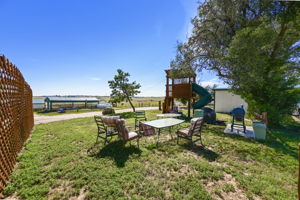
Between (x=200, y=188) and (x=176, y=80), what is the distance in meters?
9.20

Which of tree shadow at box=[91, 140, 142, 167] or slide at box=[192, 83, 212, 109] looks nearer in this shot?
tree shadow at box=[91, 140, 142, 167]

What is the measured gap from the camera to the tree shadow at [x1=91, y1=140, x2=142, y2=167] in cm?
323

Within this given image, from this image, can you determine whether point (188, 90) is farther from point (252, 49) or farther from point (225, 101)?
point (225, 101)

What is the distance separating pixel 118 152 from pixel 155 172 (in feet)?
4.86

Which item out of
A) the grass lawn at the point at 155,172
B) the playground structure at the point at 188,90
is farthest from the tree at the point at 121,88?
the grass lawn at the point at 155,172

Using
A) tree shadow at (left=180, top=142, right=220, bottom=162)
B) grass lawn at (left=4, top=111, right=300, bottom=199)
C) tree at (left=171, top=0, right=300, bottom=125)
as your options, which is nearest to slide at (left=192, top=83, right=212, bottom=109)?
tree at (left=171, top=0, right=300, bottom=125)

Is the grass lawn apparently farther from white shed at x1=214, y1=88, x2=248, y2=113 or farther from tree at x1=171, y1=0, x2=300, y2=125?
white shed at x1=214, y1=88, x2=248, y2=113

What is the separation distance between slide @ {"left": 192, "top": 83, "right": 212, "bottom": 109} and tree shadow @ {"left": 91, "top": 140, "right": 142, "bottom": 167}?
23.6 ft

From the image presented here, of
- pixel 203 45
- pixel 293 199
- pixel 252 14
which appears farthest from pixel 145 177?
pixel 252 14

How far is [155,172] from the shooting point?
8.87 feet

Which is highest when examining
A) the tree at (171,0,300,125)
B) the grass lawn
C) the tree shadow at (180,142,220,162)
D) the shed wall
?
the tree at (171,0,300,125)

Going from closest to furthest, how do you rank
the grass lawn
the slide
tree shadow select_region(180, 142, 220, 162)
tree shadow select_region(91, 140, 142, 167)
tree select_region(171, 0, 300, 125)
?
the grass lawn < tree shadow select_region(91, 140, 142, 167) < tree shadow select_region(180, 142, 220, 162) < tree select_region(171, 0, 300, 125) < the slide

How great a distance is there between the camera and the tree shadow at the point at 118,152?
3.23 m

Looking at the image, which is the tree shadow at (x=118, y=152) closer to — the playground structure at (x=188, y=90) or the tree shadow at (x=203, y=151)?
the tree shadow at (x=203, y=151)
